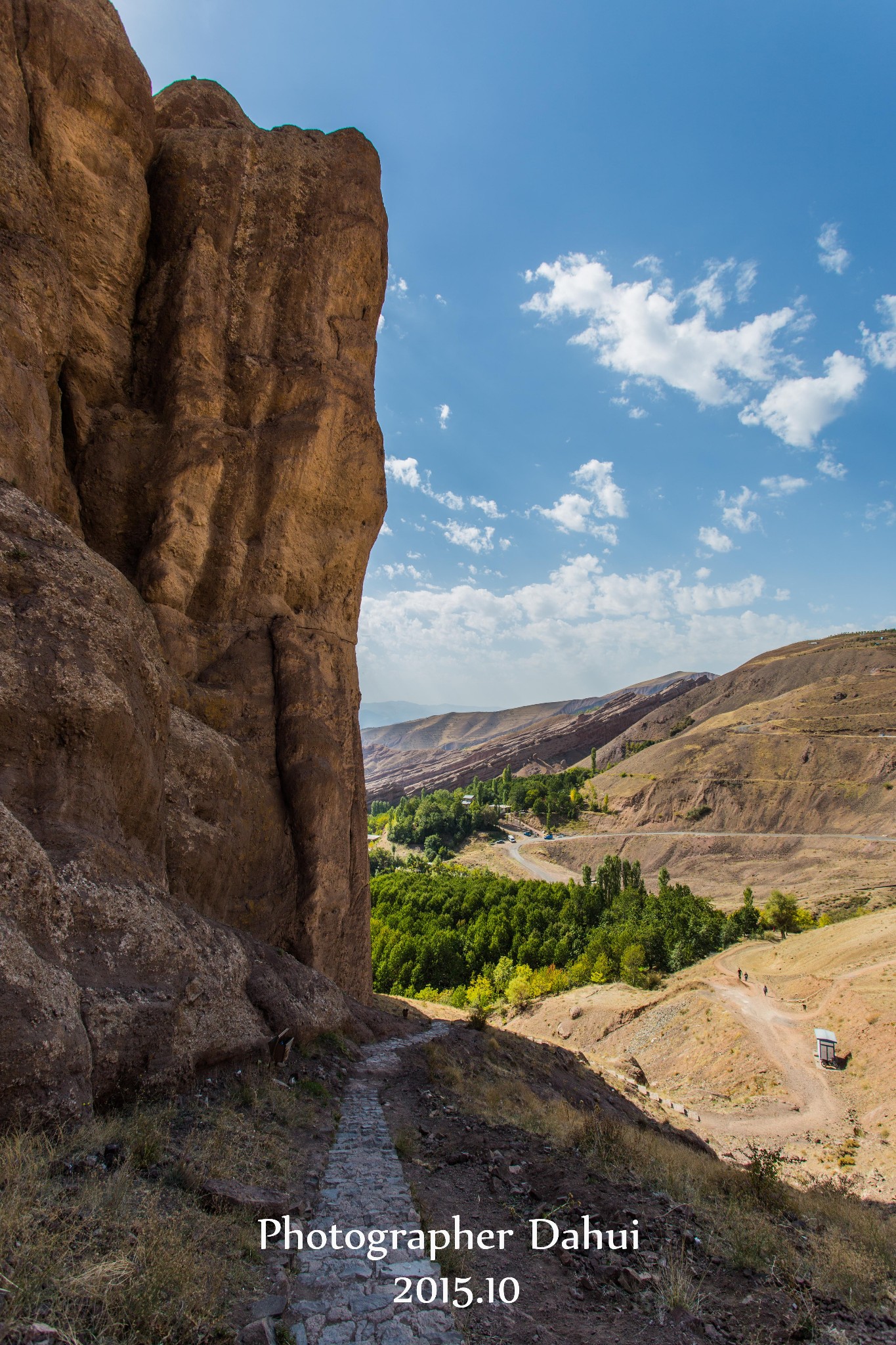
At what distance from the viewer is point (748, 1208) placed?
24.4 ft

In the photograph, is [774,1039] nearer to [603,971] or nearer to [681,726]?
[603,971]

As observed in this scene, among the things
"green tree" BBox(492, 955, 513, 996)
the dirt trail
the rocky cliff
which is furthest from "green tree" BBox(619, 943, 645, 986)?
the rocky cliff

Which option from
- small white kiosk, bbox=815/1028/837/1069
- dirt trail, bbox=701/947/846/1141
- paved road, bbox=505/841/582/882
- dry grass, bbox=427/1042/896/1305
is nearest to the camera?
dry grass, bbox=427/1042/896/1305

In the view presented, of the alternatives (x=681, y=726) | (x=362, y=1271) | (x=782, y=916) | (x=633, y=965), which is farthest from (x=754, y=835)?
(x=362, y=1271)

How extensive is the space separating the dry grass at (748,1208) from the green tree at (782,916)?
43993 millimetres

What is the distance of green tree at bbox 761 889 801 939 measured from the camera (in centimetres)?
4891

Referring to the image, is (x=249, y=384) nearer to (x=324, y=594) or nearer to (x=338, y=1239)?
(x=324, y=594)

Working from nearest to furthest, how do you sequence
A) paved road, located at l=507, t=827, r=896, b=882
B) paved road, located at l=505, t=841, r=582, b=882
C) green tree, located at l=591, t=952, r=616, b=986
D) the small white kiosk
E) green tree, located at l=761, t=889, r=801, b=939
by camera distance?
1. the small white kiosk
2. green tree, located at l=591, t=952, r=616, b=986
3. green tree, located at l=761, t=889, r=801, b=939
4. paved road, located at l=507, t=827, r=896, b=882
5. paved road, located at l=505, t=841, r=582, b=882

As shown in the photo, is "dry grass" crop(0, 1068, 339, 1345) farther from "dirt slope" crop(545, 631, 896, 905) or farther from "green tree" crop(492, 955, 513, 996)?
"dirt slope" crop(545, 631, 896, 905)

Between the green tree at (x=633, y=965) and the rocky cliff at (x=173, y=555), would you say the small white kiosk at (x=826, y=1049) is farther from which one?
the rocky cliff at (x=173, y=555)

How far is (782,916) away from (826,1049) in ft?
76.0

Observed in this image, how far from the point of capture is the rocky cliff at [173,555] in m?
7.58

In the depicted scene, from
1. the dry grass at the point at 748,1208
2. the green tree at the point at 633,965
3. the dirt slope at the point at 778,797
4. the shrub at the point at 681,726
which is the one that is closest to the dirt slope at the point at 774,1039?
the green tree at the point at 633,965

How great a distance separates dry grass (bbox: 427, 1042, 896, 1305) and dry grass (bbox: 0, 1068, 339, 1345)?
4.22 meters
